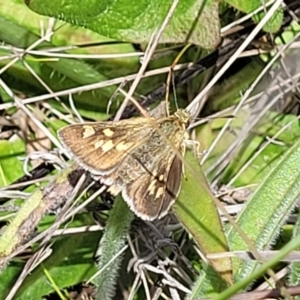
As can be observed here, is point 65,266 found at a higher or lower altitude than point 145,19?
lower

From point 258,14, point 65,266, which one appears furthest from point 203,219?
point 258,14

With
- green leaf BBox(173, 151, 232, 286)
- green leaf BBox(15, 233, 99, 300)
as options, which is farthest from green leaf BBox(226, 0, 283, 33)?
green leaf BBox(15, 233, 99, 300)

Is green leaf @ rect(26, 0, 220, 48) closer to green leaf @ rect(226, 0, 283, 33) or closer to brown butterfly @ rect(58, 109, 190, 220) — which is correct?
green leaf @ rect(226, 0, 283, 33)

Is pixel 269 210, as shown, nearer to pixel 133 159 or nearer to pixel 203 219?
pixel 203 219

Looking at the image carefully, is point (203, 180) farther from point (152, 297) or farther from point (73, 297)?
point (73, 297)

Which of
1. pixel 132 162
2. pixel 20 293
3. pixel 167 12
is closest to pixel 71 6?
pixel 167 12

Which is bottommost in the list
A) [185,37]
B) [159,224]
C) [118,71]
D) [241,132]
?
[159,224]
